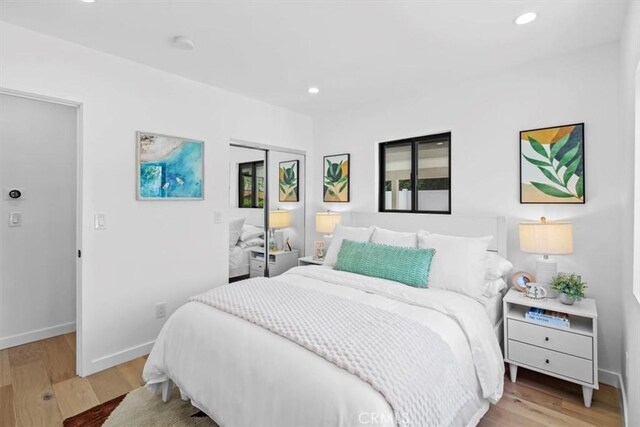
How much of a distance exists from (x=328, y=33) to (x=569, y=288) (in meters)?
2.44

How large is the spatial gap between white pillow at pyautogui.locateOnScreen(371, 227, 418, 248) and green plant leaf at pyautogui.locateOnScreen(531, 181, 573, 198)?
1.04 m

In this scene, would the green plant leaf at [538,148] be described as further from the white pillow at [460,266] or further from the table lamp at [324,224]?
the table lamp at [324,224]

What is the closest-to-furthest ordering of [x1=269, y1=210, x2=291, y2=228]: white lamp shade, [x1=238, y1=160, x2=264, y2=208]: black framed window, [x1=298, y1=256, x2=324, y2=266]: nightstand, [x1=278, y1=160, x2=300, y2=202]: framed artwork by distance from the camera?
1. [x1=238, y1=160, x2=264, y2=208]: black framed window
2. [x1=298, y1=256, x2=324, y2=266]: nightstand
3. [x1=269, y1=210, x2=291, y2=228]: white lamp shade
4. [x1=278, y1=160, x2=300, y2=202]: framed artwork

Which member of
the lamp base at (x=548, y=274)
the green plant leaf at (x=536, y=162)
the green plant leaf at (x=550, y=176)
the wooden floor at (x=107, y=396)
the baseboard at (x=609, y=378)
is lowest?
the wooden floor at (x=107, y=396)

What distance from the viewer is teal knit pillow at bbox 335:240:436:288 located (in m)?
2.46

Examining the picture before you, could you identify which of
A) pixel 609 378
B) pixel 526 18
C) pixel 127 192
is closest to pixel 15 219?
pixel 127 192

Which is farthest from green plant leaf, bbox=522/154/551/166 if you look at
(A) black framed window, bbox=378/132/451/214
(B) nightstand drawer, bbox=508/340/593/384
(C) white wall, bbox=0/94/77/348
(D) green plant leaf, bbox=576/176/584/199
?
(C) white wall, bbox=0/94/77/348

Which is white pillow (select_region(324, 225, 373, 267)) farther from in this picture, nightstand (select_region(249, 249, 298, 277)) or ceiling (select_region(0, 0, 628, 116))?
ceiling (select_region(0, 0, 628, 116))

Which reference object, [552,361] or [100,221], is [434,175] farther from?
[100,221]

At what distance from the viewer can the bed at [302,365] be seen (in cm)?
127

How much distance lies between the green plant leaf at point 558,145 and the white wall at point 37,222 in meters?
4.43

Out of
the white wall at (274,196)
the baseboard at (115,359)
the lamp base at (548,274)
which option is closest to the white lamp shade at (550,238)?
the lamp base at (548,274)

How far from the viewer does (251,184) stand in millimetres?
3736

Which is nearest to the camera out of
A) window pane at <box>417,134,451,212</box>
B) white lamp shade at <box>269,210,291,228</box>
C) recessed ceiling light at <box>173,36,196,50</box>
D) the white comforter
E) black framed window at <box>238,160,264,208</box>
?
the white comforter
